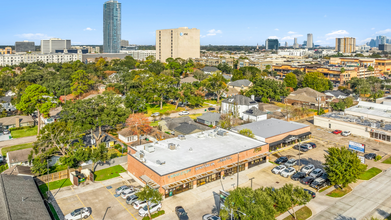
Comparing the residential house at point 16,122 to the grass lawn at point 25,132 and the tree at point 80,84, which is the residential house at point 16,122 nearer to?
the grass lawn at point 25,132

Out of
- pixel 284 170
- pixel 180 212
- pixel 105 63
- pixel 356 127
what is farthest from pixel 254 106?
pixel 105 63

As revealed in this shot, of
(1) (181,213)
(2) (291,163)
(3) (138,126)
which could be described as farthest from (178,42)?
(1) (181,213)

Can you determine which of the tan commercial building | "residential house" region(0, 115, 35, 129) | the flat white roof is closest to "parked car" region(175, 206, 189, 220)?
the flat white roof

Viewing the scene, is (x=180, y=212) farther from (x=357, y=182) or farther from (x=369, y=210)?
(x=357, y=182)

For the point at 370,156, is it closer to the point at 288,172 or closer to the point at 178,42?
the point at 288,172

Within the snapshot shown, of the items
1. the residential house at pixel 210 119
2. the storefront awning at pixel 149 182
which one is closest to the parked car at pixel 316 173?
the storefront awning at pixel 149 182

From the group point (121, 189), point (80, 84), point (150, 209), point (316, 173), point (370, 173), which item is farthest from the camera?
point (80, 84)
